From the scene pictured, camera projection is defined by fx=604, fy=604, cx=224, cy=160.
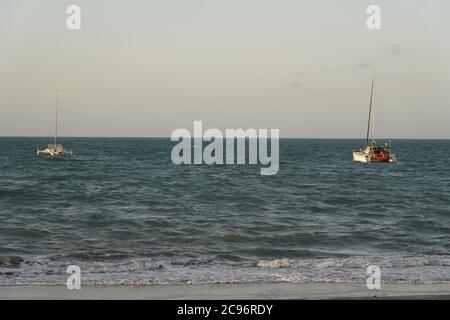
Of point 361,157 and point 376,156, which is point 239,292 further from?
point 361,157

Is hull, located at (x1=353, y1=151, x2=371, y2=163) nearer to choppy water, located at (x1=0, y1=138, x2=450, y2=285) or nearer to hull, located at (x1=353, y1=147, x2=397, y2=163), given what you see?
hull, located at (x1=353, y1=147, x2=397, y2=163)

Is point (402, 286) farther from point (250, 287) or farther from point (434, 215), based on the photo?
point (434, 215)

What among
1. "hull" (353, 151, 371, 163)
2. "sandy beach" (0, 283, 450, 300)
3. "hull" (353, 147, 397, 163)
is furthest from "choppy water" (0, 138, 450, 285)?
"hull" (353, 151, 371, 163)

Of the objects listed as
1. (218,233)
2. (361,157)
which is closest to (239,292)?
(218,233)

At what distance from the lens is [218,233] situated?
65.9 feet

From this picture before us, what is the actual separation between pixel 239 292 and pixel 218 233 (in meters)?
9.70

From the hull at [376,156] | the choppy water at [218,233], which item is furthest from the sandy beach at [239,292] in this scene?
the hull at [376,156]

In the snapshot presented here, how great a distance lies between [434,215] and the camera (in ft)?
88.6

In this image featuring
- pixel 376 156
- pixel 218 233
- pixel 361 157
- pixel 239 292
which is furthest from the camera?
pixel 361 157

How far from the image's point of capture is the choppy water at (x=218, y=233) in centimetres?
1343

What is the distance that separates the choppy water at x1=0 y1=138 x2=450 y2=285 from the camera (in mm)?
13430

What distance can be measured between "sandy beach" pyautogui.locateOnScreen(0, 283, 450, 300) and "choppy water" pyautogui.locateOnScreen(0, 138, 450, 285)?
91 cm
